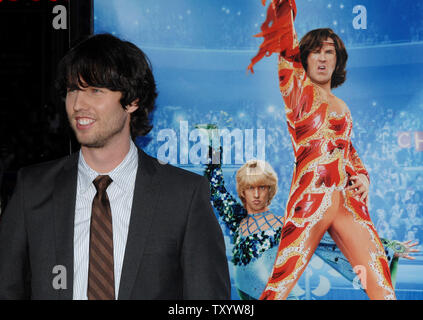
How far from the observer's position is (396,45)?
2.72 m

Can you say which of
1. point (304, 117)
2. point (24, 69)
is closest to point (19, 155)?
point (24, 69)

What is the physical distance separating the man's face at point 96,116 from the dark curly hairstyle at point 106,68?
0.09 ft

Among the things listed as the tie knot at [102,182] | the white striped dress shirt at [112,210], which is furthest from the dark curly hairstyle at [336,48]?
the tie knot at [102,182]

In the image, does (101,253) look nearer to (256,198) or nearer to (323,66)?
(256,198)

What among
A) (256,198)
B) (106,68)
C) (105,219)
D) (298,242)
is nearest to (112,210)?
(105,219)

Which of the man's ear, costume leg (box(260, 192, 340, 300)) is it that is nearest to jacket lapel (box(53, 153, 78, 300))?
the man's ear

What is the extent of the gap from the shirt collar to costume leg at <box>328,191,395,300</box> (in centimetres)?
135

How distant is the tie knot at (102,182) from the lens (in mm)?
1753

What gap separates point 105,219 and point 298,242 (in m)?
1.31

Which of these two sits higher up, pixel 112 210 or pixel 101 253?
pixel 112 210

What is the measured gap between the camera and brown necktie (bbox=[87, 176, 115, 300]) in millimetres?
1651

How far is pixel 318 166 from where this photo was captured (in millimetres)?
2709

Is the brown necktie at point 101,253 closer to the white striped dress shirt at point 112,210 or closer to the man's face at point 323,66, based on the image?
the white striped dress shirt at point 112,210

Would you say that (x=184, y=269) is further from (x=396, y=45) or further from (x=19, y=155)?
(x=19, y=155)
